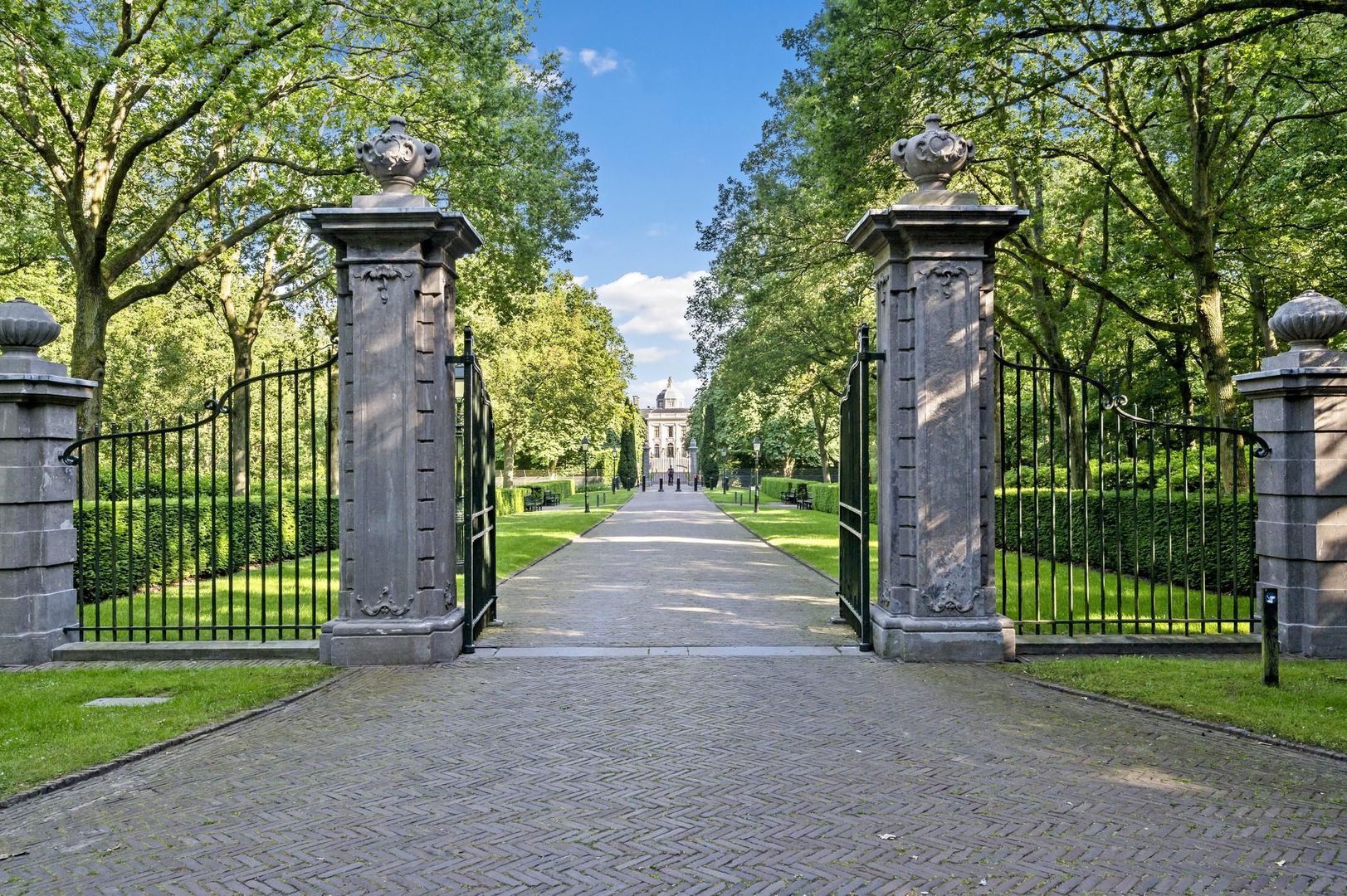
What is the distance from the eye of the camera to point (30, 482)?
25.7 ft

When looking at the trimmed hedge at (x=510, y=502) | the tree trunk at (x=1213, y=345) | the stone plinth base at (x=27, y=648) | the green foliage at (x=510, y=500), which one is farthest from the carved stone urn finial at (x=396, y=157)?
the trimmed hedge at (x=510, y=502)

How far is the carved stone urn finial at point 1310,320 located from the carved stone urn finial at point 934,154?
10.0 feet

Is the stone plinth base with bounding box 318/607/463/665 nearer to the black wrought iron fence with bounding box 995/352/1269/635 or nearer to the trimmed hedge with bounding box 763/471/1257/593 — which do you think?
the black wrought iron fence with bounding box 995/352/1269/635

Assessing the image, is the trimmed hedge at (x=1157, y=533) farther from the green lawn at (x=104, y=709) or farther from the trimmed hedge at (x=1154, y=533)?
the green lawn at (x=104, y=709)

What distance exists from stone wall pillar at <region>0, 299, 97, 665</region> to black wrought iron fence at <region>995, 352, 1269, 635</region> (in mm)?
8494

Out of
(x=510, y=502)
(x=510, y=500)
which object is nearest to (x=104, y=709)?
(x=510, y=502)

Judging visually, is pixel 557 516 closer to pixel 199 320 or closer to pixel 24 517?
pixel 199 320

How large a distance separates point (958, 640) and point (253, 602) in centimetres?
897

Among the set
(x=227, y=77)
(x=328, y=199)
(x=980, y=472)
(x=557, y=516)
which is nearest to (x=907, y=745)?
(x=980, y=472)

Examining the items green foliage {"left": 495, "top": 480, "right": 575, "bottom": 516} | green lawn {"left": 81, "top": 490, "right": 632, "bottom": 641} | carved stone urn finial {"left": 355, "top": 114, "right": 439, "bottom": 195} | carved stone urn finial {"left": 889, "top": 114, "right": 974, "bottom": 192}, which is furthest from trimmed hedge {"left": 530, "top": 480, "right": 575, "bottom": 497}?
carved stone urn finial {"left": 889, "top": 114, "right": 974, "bottom": 192}

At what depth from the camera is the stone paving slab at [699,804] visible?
3.69 metres

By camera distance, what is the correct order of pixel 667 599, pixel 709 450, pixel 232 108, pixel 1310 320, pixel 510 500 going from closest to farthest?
pixel 1310 320 → pixel 667 599 → pixel 232 108 → pixel 510 500 → pixel 709 450

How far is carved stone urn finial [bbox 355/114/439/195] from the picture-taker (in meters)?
7.82

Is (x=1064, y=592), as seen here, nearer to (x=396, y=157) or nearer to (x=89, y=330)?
(x=396, y=157)
